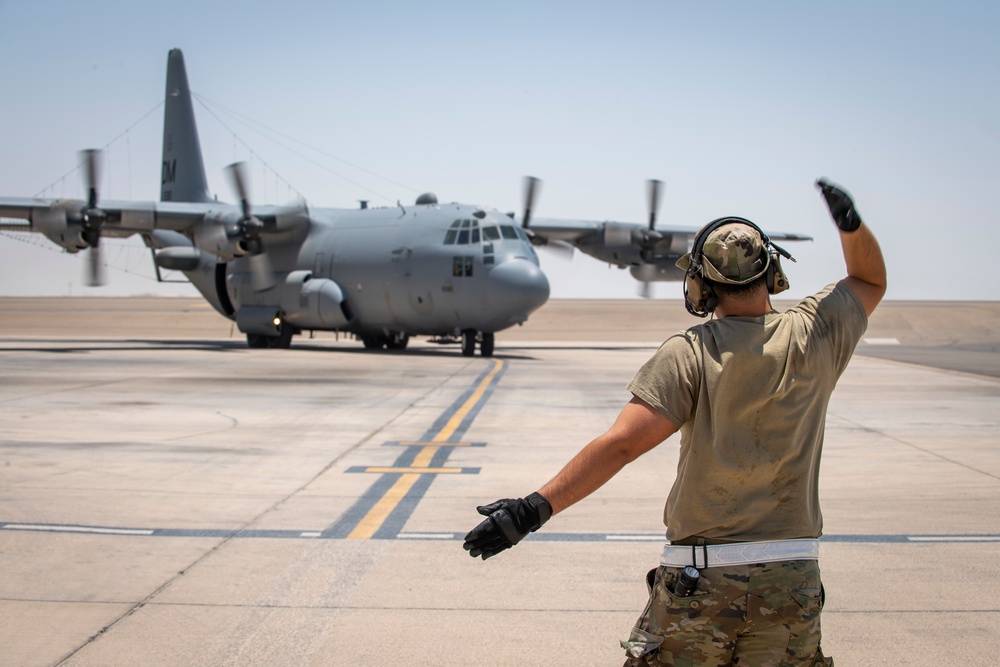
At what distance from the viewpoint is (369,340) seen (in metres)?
31.5

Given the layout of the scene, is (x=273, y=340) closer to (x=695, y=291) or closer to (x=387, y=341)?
(x=387, y=341)

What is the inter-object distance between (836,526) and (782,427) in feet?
15.0

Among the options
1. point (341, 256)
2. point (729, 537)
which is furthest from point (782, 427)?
point (341, 256)

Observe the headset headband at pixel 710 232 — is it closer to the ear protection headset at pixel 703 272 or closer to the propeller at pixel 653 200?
the ear protection headset at pixel 703 272

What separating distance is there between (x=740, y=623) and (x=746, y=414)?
0.57 m

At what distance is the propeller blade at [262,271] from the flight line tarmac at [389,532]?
15.5 metres

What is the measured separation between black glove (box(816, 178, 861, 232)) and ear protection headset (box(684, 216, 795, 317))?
0.66ft

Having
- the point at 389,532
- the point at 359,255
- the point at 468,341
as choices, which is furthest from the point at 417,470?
the point at 359,255

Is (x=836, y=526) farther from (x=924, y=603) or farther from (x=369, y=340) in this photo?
(x=369, y=340)

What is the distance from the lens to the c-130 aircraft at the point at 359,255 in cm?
2616

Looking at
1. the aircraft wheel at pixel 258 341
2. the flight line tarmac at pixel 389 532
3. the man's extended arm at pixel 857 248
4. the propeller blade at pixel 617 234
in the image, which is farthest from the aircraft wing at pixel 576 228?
the man's extended arm at pixel 857 248

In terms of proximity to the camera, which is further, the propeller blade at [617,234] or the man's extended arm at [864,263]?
the propeller blade at [617,234]

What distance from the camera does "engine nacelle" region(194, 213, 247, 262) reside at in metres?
29.6

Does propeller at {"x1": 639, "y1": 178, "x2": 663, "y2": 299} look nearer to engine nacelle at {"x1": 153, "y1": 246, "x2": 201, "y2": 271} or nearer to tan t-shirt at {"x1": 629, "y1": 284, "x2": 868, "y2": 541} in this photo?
engine nacelle at {"x1": 153, "y1": 246, "x2": 201, "y2": 271}
